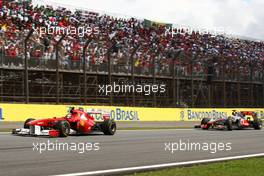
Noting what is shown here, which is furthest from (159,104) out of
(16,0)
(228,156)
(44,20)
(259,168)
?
(259,168)

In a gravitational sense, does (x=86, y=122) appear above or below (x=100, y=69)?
below

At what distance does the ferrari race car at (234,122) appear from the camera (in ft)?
75.6

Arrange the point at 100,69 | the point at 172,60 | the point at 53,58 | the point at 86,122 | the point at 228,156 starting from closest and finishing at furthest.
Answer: the point at 228,156 → the point at 86,122 → the point at 53,58 → the point at 100,69 → the point at 172,60

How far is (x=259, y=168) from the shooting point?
337 inches

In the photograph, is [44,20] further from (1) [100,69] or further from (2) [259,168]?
(2) [259,168]

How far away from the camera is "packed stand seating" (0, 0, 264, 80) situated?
1121 inches

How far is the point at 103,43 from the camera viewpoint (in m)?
33.1

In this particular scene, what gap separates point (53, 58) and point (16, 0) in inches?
251
